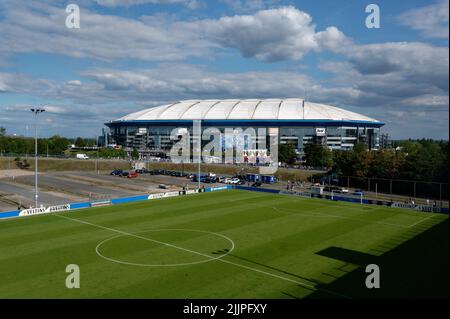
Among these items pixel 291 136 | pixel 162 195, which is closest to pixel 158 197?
pixel 162 195

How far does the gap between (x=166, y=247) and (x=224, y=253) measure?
491cm

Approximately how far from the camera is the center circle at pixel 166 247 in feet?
86.6

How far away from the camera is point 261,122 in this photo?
130625 mm

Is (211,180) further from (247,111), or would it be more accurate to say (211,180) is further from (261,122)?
(247,111)

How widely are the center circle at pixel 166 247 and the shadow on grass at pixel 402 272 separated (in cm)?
849

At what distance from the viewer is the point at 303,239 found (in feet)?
105

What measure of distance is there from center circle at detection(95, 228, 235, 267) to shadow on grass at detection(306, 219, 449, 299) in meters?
8.49

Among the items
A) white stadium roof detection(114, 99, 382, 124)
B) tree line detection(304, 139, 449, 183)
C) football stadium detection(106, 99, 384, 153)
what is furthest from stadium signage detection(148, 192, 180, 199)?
white stadium roof detection(114, 99, 382, 124)

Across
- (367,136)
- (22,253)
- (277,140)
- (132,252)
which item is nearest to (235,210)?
(132,252)

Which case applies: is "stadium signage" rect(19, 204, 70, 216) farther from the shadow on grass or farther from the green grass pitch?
the shadow on grass

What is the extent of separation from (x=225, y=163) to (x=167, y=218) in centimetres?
6690

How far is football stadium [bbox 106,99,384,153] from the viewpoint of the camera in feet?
423

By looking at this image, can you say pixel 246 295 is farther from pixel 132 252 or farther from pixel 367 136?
pixel 367 136

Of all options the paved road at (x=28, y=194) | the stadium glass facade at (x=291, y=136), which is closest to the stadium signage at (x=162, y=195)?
the paved road at (x=28, y=194)
